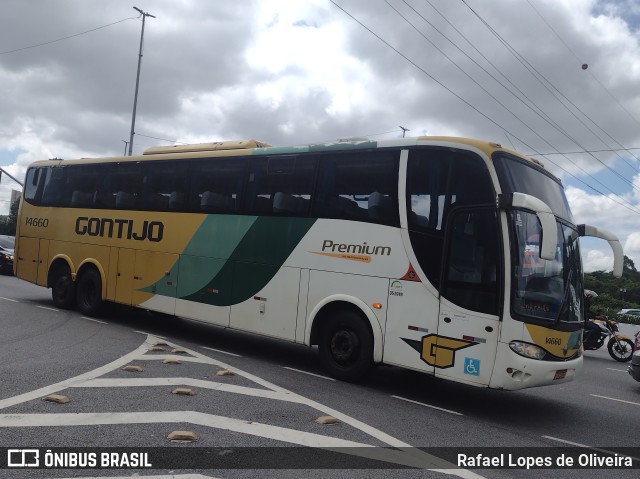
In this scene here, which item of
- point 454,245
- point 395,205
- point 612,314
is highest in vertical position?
point 395,205

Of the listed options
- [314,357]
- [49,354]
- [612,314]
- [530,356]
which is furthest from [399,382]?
[612,314]

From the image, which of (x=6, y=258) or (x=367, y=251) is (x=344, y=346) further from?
(x=6, y=258)

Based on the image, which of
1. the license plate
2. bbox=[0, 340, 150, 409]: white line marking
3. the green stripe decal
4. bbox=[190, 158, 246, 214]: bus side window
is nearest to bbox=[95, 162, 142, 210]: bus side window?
bbox=[190, 158, 246, 214]: bus side window

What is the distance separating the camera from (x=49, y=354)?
8.72 meters

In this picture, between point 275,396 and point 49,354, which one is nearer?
point 275,396

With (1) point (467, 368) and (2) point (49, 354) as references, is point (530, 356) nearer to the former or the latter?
(1) point (467, 368)

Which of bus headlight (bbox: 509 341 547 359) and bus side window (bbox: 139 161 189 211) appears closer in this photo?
bus headlight (bbox: 509 341 547 359)

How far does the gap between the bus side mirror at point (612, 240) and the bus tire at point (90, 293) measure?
9925 mm

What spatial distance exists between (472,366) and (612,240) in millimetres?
2975

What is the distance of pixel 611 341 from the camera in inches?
620

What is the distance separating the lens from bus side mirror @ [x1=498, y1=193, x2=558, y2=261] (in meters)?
6.45

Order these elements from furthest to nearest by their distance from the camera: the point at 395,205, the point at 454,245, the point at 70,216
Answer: the point at 70,216 < the point at 395,205 < the point at 454,245

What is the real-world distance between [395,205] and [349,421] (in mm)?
3242

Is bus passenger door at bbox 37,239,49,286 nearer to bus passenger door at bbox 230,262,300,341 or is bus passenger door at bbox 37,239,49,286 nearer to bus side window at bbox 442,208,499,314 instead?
bus passenger door at bbox 230,262,300,341
